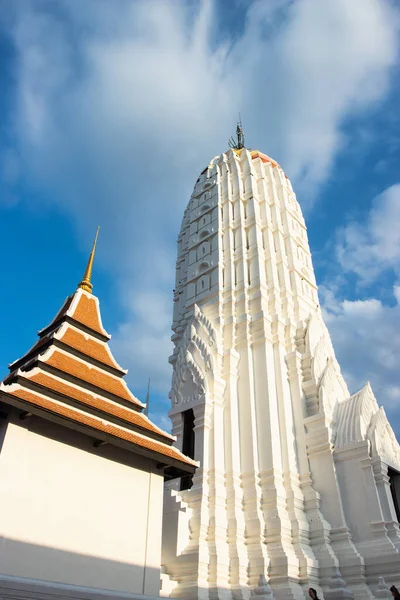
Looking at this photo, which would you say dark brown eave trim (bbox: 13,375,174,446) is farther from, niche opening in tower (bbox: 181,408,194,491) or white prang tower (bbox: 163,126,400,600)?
niche opening in tower (bbox: 181,408,194,491)

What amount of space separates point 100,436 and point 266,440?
6.89m

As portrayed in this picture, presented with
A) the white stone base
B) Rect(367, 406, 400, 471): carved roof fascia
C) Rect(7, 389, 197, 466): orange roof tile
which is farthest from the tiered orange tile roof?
Rect(367, 406, 400, 471): carved roof fascia

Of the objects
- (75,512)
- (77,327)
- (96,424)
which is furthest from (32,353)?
(75,512)

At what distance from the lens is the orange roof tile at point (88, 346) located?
12.6 m

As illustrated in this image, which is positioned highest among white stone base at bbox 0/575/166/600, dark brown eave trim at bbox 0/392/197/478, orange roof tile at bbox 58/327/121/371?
orange roof tile at bbox 58/327/121/371

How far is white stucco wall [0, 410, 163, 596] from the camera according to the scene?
29.4ft

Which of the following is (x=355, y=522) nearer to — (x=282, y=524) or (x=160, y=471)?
(x=282, y=524)

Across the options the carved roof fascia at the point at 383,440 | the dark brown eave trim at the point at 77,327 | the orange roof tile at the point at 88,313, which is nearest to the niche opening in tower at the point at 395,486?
A: the carved roof fascia at the point at 383,440

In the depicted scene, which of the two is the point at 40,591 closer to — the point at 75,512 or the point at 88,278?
the point at 75,512

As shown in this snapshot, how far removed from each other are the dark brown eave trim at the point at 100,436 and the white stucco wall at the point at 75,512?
1.72ft

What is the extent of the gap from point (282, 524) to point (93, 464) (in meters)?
5.98

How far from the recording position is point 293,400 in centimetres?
1703

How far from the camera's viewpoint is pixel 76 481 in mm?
10180

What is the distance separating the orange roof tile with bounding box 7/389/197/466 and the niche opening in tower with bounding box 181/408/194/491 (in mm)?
3925
